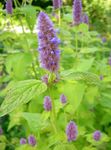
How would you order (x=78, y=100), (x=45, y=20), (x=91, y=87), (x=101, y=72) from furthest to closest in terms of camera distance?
(x=101, y=72), (x=91, y=87), (x=78, y=100), (x=45, y=20)

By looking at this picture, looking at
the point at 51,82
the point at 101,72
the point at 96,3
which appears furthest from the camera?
the point at 96,3

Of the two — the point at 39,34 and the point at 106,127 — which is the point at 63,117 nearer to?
the point at 106,127

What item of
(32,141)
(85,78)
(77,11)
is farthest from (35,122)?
(77,11)

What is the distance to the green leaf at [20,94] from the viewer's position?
142cm

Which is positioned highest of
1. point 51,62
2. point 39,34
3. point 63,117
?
point 39,34

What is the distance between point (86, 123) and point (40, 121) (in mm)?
502

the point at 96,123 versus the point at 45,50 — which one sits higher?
the point at 45,50

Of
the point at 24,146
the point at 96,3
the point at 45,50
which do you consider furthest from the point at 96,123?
the point at 96,3

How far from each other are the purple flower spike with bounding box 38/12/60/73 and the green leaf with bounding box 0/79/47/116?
94mm

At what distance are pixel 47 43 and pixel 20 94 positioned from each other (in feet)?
0.73

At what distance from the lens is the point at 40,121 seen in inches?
84.7

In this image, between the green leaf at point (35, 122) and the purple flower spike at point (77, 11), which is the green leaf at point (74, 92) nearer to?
the green leaf at point (35, 122)

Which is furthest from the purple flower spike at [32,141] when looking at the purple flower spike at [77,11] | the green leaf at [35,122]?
the purple flower spike at [77,11]

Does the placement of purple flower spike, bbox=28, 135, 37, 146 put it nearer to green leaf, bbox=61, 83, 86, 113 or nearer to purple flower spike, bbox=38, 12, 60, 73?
green leaf, bbox=61, 83, 86, 113
